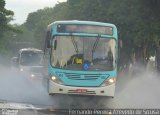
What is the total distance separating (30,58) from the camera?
51.5 metres

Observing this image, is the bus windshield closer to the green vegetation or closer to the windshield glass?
the green vegetation

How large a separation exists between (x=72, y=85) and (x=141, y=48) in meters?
29.8

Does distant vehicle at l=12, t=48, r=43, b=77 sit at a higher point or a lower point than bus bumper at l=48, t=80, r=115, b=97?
lower

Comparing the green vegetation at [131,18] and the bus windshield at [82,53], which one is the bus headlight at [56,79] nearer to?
the bus windshield at [82,53]

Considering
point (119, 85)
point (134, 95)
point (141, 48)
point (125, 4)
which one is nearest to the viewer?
point (134, 95)

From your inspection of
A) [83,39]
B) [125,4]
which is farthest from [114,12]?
[83,39]

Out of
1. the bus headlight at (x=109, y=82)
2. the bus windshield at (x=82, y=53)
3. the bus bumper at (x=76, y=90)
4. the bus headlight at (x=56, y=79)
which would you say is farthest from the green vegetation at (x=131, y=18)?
the bus headlight at (x=56, y=79)

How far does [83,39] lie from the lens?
23.6 meters

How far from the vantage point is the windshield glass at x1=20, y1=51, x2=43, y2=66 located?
50.4 metres

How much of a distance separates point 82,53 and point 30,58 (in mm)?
28423

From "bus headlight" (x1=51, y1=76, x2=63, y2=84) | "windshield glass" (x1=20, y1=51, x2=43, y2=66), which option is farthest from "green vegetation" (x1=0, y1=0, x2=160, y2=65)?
"bus headlight" (x1=51, y1=76, x2=63, y2=84)

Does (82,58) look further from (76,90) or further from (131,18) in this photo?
(131,18)

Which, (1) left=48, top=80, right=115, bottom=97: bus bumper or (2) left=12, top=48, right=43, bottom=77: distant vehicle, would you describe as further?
(2) left=12, top=48, right=43, bottom=77: distant vehicle

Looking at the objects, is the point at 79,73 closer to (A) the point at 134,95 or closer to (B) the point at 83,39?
(B) the point at 83,39
